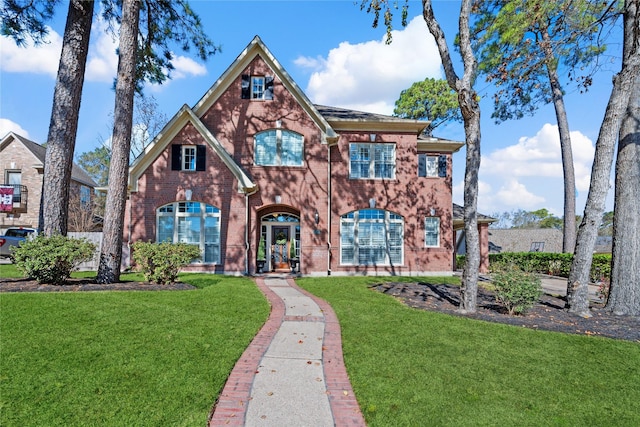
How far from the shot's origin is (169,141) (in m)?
14.9

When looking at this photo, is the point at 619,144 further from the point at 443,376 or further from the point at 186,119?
the point at 186,119

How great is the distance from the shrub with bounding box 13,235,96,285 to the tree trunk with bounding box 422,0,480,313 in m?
9.75

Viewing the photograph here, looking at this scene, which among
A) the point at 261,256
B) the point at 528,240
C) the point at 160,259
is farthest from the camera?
the point at 528,240

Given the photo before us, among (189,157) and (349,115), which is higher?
(349,115)

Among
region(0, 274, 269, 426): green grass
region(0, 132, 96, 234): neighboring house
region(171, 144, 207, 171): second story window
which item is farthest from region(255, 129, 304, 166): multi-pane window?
region(0, 132, 96, 234): neighboring house

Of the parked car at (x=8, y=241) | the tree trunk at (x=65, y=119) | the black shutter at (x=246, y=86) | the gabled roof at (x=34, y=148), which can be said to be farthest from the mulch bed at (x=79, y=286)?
the gabled roof at (x=34, y=148)

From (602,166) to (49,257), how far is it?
13810 millimetres

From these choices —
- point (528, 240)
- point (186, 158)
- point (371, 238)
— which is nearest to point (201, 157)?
point (186, 158)

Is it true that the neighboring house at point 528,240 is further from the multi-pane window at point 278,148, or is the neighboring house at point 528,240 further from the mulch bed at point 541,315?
the mulch bed at point 541,315

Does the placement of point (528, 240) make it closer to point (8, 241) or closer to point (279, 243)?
point (279, 243)

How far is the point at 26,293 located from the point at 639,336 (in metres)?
12.7

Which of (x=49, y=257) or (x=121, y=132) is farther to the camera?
(x=121, y=132)

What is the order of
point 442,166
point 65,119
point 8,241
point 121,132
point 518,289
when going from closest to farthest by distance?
point 518,289, point 65,119, point 121,132, point 442,166, point 8,241

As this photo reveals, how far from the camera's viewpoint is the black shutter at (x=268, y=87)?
16.1 metres
